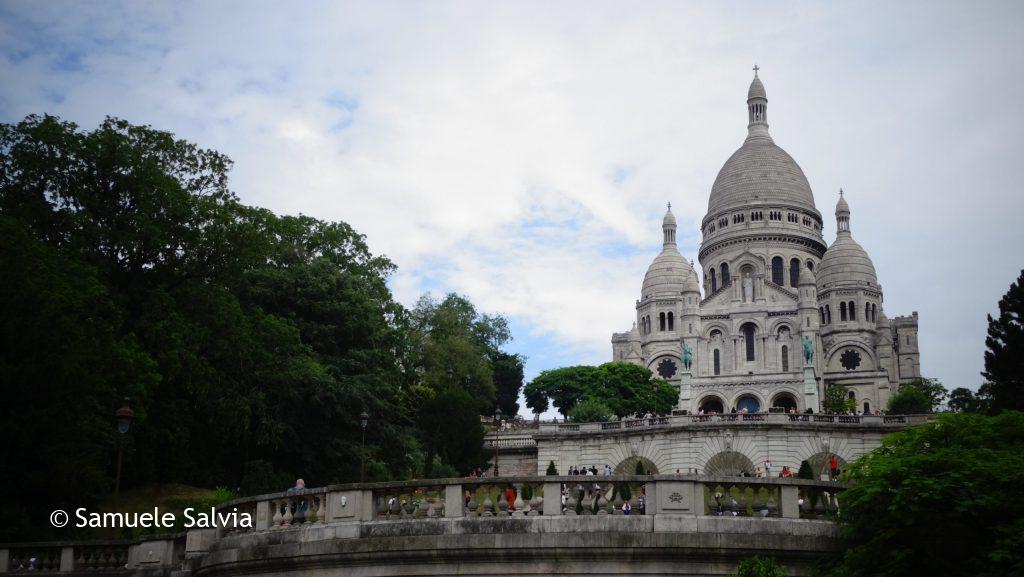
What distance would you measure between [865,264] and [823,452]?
218 ft

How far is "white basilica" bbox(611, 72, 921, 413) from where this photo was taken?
109 m

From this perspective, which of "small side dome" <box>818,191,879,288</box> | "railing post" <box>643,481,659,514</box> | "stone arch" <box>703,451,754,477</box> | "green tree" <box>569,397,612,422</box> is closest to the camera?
"railing post" <box>643,481,659,514</box>

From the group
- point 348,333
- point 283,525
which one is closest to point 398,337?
point 348,333

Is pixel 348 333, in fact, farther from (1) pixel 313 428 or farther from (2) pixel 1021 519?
(2) pixel 1021 519

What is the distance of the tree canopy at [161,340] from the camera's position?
1144 inches

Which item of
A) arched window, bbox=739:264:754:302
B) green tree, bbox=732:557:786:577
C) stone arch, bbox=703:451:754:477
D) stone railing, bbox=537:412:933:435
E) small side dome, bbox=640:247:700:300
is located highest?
small side dome, bbox=640:247:700:300

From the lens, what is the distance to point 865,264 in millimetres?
119750

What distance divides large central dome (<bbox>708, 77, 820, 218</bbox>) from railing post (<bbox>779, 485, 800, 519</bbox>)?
114051 mm

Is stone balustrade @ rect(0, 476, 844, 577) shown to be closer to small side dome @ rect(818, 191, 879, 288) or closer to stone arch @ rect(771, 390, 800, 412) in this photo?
stone arch @ rect(771, 390, 800, 412)

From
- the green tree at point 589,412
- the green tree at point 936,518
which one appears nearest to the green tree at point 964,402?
the green tree at point 589,412

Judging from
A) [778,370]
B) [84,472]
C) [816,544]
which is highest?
[778,370]

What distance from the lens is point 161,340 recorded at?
130 ft

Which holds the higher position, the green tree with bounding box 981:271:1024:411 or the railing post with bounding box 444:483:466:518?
the green tree with bounding box 981:271:1024:411

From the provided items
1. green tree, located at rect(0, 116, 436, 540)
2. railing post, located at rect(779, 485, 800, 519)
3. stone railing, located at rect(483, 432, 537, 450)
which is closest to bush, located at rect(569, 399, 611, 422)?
stone railing, located at rect(483, 432, 537, 450)
